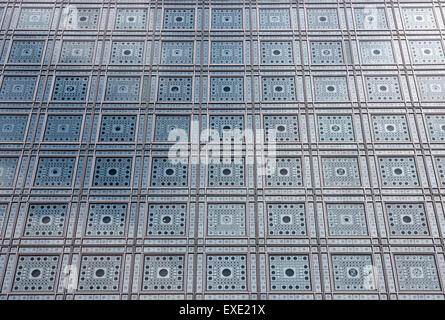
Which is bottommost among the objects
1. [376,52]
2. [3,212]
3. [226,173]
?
[3,212]

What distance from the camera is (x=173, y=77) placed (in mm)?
11664

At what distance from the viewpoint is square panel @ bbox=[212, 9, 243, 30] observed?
1245 centimetres

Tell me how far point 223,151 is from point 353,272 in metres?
3.10

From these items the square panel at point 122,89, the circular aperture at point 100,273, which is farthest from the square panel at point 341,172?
the circular aperture at point 100,273

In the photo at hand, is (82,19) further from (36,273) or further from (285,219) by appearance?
(285,219)

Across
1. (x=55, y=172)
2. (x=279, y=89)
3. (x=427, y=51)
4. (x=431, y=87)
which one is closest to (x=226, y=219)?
(x=279, y=89)

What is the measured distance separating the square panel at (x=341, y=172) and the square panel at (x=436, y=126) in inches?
61.6

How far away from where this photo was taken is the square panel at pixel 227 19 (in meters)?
12.5

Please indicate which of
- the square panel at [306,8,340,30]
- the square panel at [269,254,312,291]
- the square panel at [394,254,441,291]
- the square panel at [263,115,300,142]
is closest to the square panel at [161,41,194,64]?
the square panel at [263,115,300,142]

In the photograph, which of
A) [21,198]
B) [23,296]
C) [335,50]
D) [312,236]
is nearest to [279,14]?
[335,50]

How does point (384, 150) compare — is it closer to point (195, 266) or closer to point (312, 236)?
point (312, 236)

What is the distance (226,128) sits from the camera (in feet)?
36.3

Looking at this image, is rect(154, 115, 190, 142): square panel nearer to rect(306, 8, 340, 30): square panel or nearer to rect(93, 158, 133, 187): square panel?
rect(93, 158, 133, 187): square panel
